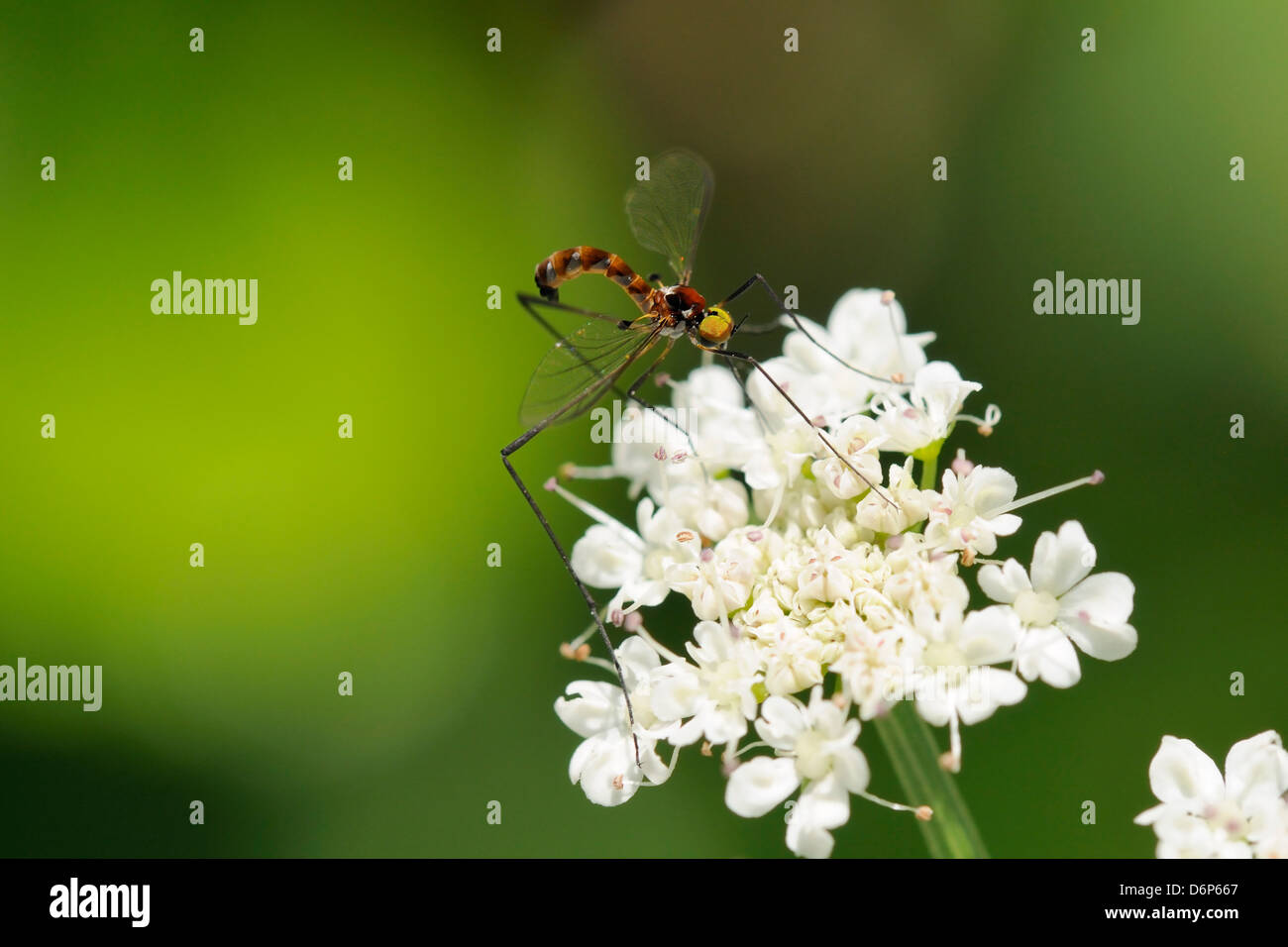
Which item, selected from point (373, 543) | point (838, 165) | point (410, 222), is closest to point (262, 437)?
point (373, 543)

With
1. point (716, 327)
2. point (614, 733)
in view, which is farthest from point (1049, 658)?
point (716, 327)

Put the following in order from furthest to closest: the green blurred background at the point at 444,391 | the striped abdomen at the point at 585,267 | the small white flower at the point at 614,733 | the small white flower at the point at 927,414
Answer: the green blurred background at the point at 444,391, the striped abdomen at the point at 585,267, the small white flower at the point at 927,414, the small white flower at the point at 614,733

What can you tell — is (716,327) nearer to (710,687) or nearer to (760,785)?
(710,687)

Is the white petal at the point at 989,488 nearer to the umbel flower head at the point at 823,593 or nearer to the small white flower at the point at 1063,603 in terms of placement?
the umbel flower head at the point at 823,593

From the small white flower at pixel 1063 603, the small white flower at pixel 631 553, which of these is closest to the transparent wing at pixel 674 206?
the small white flower at pixel 631 553

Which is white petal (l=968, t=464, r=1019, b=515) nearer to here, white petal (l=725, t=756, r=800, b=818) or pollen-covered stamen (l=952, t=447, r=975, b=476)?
pollen-covered stamen (l=952, t=447, r=975, b=476)

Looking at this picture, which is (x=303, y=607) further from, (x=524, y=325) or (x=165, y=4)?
(x=165, y=4)
